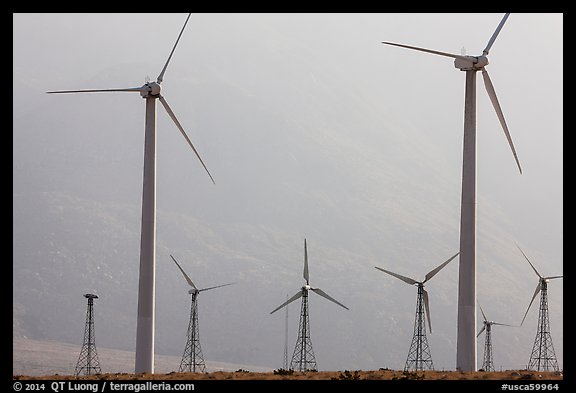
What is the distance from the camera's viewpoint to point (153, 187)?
83.4 meters

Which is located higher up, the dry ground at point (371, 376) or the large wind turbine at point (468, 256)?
the large wind turbine at point (468, 256)

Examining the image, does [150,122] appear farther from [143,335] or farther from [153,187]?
[143,335]

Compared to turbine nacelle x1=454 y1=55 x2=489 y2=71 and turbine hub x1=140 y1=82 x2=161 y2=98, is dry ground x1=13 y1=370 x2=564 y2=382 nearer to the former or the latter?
turbine hub x1=140 y1=82 x2=161 y2=98

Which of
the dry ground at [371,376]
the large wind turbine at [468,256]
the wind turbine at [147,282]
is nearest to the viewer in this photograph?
the dry ground at [371,376]

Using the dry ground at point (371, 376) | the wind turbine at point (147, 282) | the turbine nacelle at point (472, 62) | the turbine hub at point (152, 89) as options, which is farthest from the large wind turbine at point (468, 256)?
the turbine hub at point (152, 89)

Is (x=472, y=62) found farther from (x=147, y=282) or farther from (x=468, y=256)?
(x=147, y=282)

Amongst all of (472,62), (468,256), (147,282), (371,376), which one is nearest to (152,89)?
(147,282)

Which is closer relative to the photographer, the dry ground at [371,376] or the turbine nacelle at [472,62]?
the dry ground at [371,376]

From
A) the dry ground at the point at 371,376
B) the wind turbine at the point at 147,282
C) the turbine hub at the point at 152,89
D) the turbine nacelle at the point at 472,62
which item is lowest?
the dry ground at the point at 371,376

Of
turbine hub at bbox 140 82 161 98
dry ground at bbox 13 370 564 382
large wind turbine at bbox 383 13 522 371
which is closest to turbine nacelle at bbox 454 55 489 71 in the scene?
large wind turbine at bbox 383 13 522 371

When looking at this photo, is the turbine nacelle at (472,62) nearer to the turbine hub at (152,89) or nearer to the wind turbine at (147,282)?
the wind turbine at (147,282)

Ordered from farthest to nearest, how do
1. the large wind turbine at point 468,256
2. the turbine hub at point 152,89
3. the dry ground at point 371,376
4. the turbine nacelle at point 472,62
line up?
the turbine hub at point 152,89 < the turbine nacelle at point 472,62 < the large wind turbine at point 468,256 < the dry ground at point 371,376
